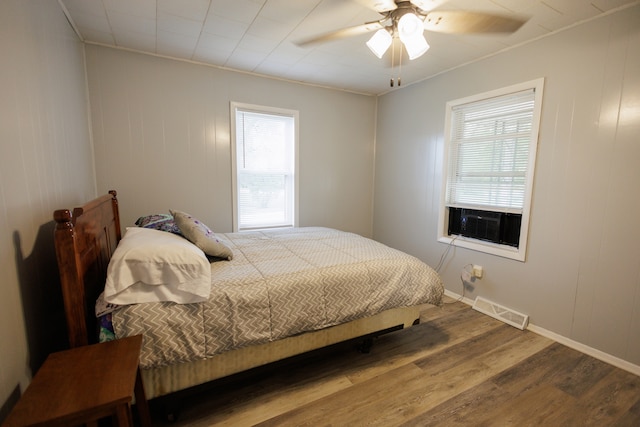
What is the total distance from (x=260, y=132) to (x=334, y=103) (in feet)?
3.67

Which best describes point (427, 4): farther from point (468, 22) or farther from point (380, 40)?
point (468, 22)

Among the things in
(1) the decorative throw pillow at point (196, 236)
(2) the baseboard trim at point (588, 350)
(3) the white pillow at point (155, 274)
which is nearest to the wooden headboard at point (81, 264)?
(3) the white pillow at point (155, 274)

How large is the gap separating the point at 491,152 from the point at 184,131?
3182mm

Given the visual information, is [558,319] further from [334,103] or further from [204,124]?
[204,124]

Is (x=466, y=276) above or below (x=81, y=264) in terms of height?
below

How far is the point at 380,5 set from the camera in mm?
1879

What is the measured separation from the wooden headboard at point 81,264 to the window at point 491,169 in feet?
10.3

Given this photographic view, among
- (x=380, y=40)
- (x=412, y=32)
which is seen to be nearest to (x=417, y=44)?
(x=412, y=32)

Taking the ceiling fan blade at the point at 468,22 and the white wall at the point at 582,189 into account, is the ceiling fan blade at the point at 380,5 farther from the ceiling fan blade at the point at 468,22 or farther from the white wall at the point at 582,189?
the white wall at the point at 582,189

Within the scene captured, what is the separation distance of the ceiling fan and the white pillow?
5.94 ft

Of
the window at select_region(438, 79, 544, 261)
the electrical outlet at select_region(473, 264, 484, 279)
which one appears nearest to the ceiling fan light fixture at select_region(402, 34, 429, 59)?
the window at select_region(438, 79, 544, 261)

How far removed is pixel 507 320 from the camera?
8.50 ft

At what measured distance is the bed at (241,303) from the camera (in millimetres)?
1285

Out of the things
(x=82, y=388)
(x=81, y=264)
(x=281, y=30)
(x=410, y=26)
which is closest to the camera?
(x=82, y=388)
